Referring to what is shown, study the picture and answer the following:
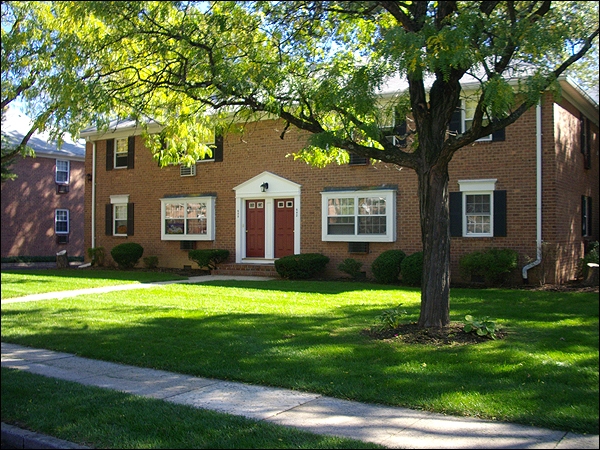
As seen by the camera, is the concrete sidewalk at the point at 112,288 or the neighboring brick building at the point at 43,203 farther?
the neighboring brick building at the point at 43,203

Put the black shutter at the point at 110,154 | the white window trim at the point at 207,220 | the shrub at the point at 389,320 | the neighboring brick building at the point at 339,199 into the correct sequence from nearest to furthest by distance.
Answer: the shrub at the point at 389,320 < the neighboring brick building at the point at 339,199 < the white window trim at the point at 207,220 < the black shutter at the point at 110,154

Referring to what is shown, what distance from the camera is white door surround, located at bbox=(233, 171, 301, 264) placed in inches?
801

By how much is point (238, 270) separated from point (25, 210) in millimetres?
18368

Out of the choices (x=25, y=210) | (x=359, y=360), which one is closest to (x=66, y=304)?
(x=359, y=360)

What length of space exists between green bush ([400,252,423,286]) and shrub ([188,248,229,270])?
7479 mm

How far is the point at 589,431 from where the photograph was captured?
4926 mm

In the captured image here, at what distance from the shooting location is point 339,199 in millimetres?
19344

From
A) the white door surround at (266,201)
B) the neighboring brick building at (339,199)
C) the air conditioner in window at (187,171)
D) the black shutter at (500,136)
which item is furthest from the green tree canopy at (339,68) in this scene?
the air conditioner in window at (187,171)

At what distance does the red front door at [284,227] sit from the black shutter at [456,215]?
5.83 metres

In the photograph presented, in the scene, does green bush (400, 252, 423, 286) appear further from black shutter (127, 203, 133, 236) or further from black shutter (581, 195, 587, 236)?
black shutter (127, 203, 133, 236)

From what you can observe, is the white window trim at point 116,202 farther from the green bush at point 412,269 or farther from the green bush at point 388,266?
the green bush at point 412,269

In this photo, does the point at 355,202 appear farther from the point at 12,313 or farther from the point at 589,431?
the point at 589,431

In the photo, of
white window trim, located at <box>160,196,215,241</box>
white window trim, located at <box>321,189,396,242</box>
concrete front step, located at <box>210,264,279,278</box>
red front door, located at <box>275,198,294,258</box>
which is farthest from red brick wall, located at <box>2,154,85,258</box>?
white window trim, located at <box>321,189,396,242</box>

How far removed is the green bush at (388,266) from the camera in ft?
55.8
